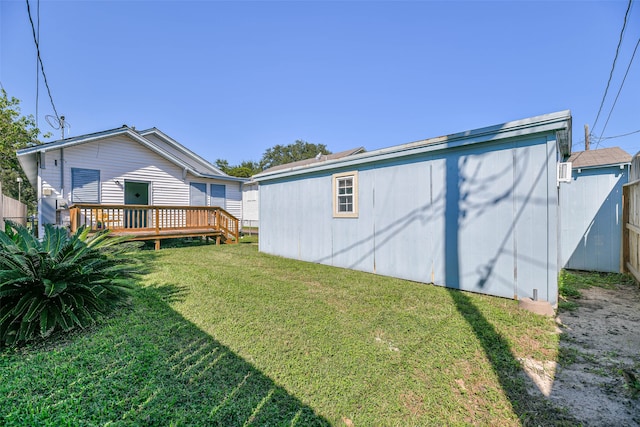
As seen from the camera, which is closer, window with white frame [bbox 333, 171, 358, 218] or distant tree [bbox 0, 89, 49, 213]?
window with white frame [bbox 333, 171, 358, 218]

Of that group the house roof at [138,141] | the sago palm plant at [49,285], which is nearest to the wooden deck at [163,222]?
the house roof at [138,141]

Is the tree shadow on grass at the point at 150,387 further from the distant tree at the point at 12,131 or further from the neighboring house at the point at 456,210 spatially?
the distant tree at the point at 12,131

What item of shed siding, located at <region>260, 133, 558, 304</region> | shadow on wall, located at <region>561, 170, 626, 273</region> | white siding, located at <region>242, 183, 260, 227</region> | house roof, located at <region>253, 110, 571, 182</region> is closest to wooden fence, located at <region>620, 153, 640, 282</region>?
shadow on wall, located at <region>561, 170, 626, 273</region>

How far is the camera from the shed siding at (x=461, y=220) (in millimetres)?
3928

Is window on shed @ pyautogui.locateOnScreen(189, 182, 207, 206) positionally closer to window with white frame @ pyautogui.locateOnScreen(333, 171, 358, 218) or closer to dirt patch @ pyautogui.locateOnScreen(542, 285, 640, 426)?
window with white frame @ pyautogui.locateOnScreen(333, 171, 358, 218)

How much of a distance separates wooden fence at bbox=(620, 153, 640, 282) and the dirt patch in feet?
5.78

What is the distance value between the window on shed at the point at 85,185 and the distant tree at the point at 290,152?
36.5 meters

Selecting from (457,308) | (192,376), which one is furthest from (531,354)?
(192,376)

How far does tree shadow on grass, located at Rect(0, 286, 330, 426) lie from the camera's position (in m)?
1.69

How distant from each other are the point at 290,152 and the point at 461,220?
142 feet

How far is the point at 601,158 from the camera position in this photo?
6445 mm

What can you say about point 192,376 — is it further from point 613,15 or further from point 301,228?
point 613,15

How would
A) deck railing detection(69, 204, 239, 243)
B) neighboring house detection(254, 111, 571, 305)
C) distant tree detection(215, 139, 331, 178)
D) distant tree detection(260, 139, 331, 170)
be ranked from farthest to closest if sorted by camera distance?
1. distant tree detection(260, 139, 331, 170)
2. distant tree detection(215, 139, 331, 178)
3. deck railing detection(69, 204, 239, 243)
4. neighboring house detection(254, 111, 571, 305)

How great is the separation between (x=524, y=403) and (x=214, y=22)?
1023cm
